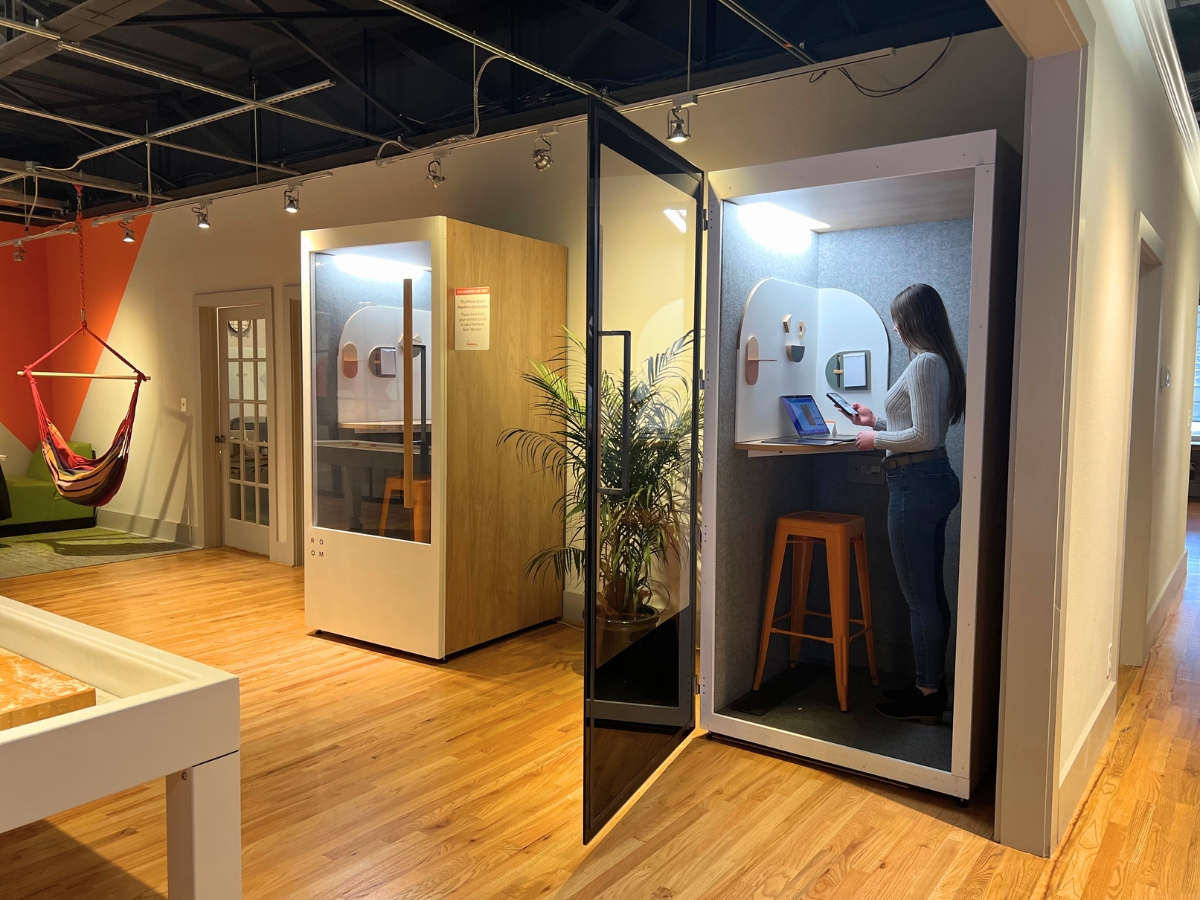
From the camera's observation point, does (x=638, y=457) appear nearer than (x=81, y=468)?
Yes

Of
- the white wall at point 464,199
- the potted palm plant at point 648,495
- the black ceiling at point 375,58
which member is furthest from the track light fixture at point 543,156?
the potted palm plant at point 648,495

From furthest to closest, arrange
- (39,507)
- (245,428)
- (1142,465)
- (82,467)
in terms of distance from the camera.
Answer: (39,507) < (245,428) < (82,467) < (1142,465)

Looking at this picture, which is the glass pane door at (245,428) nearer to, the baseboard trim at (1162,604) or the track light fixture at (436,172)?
the track light fixture at (436,172)

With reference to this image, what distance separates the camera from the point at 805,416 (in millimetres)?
3457

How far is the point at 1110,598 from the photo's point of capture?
10.3ft

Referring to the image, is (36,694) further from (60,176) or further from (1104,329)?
(60,176)

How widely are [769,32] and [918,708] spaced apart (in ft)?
8.82

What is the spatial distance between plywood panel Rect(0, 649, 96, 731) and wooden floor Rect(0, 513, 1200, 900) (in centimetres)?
79

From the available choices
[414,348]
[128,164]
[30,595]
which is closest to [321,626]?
[414,348]

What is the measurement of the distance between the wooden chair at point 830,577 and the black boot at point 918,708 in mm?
162

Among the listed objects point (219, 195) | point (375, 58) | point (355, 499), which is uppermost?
point (375, 58)

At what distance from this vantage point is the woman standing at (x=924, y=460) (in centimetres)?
291

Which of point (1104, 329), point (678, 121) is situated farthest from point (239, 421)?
point (1104, 329)

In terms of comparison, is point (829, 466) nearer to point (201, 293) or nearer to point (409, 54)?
point (409, 54)
